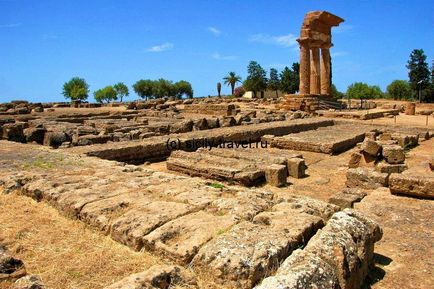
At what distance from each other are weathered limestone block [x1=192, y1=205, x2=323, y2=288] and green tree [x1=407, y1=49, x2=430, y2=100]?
196 ft

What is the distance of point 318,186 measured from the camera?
327 inches

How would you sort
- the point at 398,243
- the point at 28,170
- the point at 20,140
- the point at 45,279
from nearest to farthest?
the point at 45,279 → the point at 398,243 → the point at 28,170 → the point at 20,140

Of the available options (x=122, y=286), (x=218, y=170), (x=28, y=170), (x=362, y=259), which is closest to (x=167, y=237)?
(x=122, y=286)

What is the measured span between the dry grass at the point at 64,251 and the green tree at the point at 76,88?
2962 inches

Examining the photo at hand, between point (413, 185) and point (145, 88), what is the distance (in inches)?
3179

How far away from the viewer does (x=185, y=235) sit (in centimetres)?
365

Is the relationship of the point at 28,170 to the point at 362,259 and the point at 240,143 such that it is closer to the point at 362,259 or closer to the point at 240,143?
the point at 362,259

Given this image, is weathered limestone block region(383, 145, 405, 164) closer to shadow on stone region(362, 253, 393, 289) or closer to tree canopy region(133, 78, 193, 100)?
shadow on stone region(362, 253, 393, 289)

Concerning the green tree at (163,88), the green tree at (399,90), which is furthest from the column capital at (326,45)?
the green tree at (163,88)

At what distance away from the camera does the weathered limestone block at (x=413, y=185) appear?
6.18 meters

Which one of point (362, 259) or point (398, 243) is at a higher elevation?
point (362, 259)

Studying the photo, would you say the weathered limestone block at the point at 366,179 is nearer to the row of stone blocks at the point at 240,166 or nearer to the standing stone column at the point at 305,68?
the row of stone blocks at the point at 240,166

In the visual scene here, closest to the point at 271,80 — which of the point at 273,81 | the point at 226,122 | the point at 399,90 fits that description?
the point at 273,81

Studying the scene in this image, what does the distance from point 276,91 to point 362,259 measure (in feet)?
227
